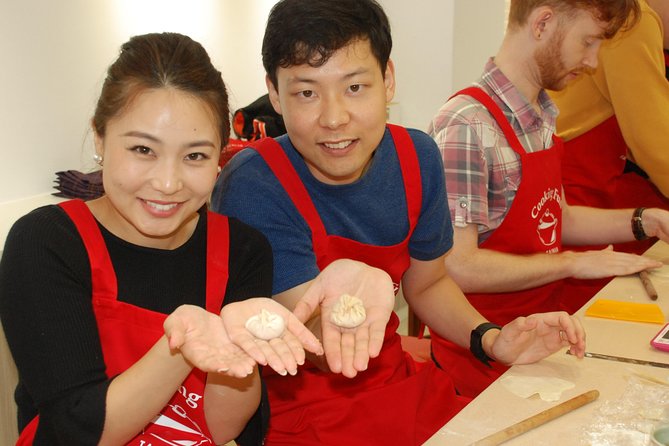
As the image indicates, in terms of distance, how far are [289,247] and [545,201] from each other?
87cm

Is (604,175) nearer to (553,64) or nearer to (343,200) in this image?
(553,64)

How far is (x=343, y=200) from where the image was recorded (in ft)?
5.05

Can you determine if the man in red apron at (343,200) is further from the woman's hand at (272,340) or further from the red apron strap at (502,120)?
the red apron strap at (502,120)

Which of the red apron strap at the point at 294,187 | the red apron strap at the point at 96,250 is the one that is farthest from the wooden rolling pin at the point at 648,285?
the red apron strap at the point at 96,250

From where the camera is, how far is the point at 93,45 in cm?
282

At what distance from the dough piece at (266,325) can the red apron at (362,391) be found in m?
0.43

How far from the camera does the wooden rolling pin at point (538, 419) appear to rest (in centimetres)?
107

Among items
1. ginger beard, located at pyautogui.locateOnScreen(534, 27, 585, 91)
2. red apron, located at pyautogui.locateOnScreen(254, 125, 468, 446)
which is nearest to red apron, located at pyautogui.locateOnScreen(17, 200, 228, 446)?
red apron, located at pyautogui.locateOnScreen(254, 125, 468, 446)

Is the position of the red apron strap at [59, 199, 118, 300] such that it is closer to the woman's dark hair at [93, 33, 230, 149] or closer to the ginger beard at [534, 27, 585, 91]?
the woman's dark hair at [93, 33, 230, 149]

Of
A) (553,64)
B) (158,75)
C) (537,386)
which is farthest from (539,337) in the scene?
(553,64)

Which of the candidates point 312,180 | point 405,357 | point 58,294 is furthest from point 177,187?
point 405,357

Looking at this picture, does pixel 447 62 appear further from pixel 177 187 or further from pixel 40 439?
pixel 40 439

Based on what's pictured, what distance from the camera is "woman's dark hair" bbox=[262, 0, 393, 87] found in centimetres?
138

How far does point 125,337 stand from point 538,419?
0.68 metres
